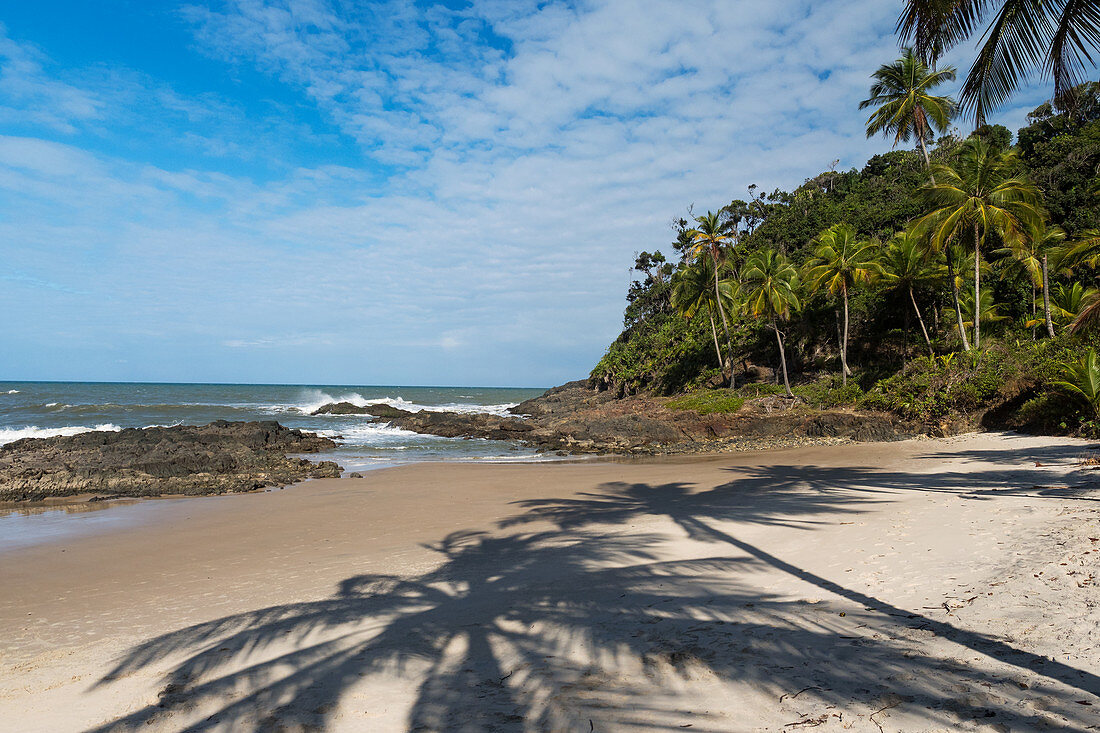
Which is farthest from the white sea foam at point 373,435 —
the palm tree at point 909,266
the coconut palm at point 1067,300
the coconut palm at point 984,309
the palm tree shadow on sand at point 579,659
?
the coconut palm at point 1067,300

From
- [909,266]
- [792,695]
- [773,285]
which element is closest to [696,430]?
[773,285]

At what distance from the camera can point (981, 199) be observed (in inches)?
768

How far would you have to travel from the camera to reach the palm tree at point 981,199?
19188 mm

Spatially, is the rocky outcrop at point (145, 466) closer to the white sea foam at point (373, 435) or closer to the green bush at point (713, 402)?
the white sea foam at point (373, 435)

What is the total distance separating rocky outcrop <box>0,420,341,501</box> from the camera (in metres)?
13.3

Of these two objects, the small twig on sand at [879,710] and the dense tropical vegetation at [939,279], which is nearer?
the small twig on sand at [879,710]

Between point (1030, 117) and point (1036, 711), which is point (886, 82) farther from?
point (1036, 711)

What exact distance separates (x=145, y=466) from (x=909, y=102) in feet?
109

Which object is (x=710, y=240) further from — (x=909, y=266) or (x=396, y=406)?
(x=396, y=406)

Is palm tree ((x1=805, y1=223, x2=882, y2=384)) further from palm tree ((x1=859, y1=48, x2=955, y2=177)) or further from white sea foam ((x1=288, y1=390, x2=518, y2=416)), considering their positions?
white sea foam ((x1=288, y1=390, x2=518, y2=416))

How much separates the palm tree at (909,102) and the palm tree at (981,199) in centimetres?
526

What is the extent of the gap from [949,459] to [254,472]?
18.2 m

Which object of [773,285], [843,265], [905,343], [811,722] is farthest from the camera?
[773,285]

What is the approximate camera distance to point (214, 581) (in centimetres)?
688
